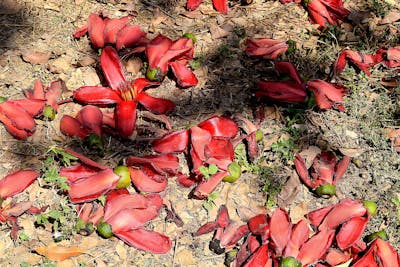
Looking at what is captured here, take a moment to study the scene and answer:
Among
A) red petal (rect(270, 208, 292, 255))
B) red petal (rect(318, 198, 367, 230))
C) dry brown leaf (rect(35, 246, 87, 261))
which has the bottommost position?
red petal (rect(318, 198, 367, 230))

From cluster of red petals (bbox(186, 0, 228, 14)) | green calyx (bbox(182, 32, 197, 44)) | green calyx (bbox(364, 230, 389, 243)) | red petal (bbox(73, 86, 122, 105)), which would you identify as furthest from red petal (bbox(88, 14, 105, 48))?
green calyx (bbox(364, 230, 389, 243))

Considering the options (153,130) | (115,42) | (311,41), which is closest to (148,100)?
(153,130)

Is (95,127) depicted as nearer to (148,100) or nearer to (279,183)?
(148,100)

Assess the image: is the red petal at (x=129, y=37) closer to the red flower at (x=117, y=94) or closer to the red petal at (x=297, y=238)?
the red flower at (x=117, y=94)

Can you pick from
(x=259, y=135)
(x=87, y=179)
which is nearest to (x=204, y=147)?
(x=259, y=135)

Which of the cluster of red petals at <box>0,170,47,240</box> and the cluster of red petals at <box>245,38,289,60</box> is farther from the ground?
the cluster of red petals at <box>245,38,289,60</box>

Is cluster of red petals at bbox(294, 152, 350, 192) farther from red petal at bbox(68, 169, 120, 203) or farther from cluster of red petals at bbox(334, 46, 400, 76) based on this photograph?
red petal at bbox(68, 169, 120, 203)

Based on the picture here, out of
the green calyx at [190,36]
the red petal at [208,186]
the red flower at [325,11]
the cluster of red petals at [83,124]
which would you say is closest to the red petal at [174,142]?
the red petal at [208,186]
